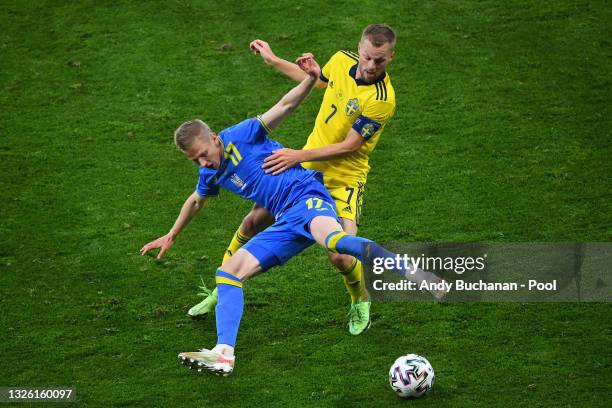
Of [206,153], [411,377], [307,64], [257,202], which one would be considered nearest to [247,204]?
[257,202]

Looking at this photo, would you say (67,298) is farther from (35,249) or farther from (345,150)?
(345,150)

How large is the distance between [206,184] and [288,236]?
87 centimetres

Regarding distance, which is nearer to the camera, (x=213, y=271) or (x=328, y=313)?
(x=328, y=313)

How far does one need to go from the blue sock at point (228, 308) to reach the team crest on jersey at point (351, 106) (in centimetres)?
175

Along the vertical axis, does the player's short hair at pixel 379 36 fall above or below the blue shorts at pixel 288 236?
above

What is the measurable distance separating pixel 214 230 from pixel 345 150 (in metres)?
2.73

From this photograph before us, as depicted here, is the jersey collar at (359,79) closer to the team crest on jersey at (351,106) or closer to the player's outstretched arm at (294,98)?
the team crest on jersey at (351,106)

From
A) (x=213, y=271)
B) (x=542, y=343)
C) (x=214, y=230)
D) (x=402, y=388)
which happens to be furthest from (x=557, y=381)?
(x=214, y=230)

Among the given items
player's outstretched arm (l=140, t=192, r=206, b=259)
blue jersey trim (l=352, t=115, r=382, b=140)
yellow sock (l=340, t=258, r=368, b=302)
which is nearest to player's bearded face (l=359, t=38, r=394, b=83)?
blue jersey trim (l=352, t=115, r=382, b=140)

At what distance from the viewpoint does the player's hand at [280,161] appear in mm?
7289

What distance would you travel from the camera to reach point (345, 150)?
760 centimetres

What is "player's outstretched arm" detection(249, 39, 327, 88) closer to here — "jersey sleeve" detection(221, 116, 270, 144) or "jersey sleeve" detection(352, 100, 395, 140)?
"jersey sleeve" detection(352, 100, 395, 140)

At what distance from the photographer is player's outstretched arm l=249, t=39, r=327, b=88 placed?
7820mm

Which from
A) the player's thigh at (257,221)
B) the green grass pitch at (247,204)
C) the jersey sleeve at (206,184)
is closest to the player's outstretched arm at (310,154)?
the jersey sleeve at (206,184)
